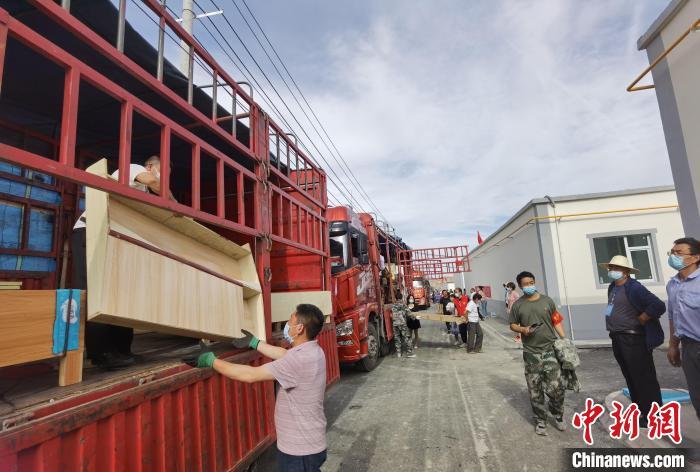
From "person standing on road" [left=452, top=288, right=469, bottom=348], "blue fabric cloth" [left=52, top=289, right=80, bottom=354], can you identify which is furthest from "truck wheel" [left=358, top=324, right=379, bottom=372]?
"blue fabric cloth" [left=52, top=289, right=80, bottom=354]

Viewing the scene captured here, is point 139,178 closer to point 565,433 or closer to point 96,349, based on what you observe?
point 96,349

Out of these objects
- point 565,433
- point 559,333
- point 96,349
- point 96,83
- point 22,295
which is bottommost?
point 565,433

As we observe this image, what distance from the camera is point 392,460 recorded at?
363 centimetres

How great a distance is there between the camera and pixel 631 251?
10.3 meters

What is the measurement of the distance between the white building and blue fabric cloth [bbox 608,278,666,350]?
23.3 feet

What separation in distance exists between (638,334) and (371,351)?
4.78 meters

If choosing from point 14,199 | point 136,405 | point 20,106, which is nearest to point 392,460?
point 136,405

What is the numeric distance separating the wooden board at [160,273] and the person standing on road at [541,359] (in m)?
3.07

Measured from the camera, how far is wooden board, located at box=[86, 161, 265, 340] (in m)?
1.83

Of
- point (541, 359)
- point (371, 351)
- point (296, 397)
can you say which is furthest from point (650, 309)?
point (371, 351)

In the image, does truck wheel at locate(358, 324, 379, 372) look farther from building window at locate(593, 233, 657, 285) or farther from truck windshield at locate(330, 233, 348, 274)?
building window at locate(593, 233, 657, 285)

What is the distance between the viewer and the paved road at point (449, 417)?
3625 millimetres

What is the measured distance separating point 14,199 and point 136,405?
240 centimetres

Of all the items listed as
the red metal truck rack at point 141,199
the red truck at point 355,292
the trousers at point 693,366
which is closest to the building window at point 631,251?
the red truck at point 355,292
